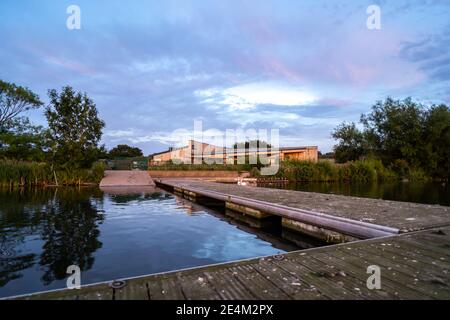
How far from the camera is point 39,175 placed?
54.6ft

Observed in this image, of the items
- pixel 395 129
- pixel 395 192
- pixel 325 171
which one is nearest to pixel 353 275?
pixel 395 192

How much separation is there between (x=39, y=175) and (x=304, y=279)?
63.1ft

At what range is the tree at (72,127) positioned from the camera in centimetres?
1738

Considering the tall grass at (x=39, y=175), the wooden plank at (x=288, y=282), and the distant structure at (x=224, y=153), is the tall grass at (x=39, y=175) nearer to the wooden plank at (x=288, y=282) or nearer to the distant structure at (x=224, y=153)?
the distant structure at (x=224, y=153)

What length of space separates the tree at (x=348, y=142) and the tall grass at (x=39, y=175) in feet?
103

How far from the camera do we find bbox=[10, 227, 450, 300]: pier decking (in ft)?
5.60

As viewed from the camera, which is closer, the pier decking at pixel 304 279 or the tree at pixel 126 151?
the pier decking at pixel 304 279

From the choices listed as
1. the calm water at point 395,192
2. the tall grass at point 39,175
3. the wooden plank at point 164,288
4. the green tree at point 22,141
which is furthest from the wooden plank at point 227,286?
the green tree at point 22,141

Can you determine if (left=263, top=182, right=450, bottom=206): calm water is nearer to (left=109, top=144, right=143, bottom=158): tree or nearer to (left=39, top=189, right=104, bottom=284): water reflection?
(left=39, top=189, right=104, bottom=284): water reflection

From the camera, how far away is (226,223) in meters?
6.35

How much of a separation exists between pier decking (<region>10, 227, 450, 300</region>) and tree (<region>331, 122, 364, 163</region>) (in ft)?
121
